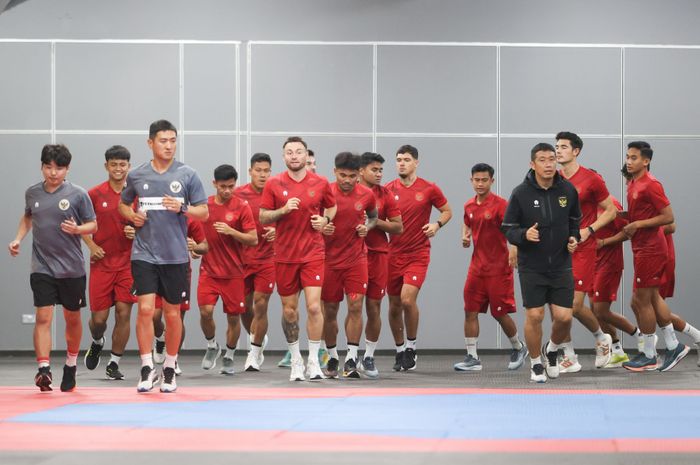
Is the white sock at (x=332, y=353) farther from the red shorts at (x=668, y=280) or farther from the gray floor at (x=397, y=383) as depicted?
the red shorts at (x=668, y=280)

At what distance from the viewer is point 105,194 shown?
36.5 ft

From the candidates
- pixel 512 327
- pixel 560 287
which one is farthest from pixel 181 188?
pixel 512 327

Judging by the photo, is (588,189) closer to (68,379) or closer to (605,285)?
(605,285)

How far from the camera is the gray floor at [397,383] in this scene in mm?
5965

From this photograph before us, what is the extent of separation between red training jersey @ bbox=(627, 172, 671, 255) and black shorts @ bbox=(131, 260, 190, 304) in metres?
4.80

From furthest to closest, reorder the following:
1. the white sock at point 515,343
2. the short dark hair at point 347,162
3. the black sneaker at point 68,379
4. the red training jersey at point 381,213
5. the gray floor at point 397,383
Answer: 1. the white sock at point 515,343
2. the red training jersey at point 381,213
3. the short dark hair at point 347,162
4. the black sneaker at point 68,379
5. the gray floor at point 397,383

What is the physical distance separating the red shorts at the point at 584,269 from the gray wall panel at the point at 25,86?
6885 mm

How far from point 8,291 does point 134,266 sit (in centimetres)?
589

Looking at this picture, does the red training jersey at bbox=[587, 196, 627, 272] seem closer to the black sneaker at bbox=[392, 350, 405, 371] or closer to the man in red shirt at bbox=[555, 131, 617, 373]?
the man in red shirt at bbox=[555, 131, 617, 373]

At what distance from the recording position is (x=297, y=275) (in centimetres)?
1052

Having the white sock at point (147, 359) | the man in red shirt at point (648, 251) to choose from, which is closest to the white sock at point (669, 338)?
the man in red shirt at point (648, 251)

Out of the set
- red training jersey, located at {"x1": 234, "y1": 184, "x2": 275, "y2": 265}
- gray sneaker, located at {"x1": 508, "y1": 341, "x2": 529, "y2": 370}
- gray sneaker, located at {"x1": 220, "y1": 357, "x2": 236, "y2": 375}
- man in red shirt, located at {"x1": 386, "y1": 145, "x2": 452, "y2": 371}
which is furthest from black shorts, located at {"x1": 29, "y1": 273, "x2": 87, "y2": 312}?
gray sneaker, located at {"x1": 508, "y1": 341, "x2": 529, "y2": 370}

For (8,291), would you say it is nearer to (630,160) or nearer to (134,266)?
(134,266)

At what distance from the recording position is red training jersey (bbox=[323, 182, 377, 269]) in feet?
35.8
